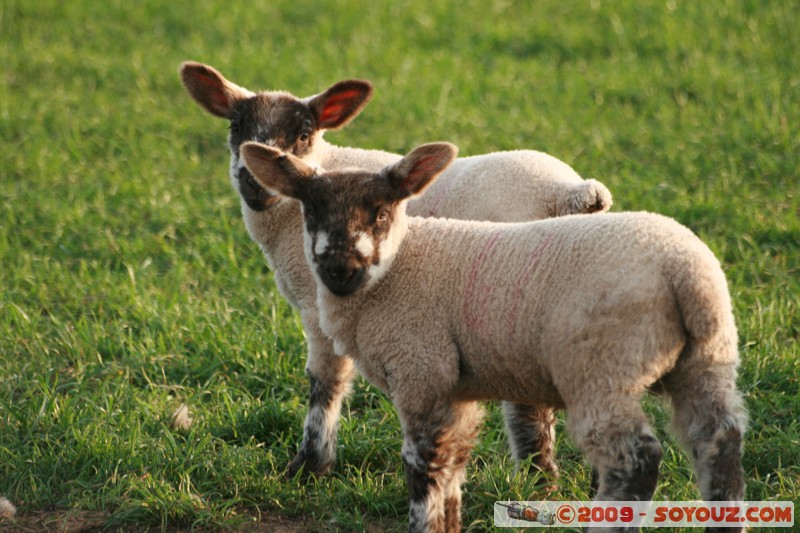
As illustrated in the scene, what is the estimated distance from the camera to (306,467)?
5117 millimetres

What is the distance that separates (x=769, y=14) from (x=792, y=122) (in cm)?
306

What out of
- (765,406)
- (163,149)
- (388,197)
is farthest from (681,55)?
(388,197)

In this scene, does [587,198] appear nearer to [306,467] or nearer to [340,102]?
[340,102]

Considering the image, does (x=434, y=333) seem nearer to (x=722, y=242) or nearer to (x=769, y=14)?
(x=722, y=242)

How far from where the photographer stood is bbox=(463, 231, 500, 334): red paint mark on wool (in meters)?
4.16

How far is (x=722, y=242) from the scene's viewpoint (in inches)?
283

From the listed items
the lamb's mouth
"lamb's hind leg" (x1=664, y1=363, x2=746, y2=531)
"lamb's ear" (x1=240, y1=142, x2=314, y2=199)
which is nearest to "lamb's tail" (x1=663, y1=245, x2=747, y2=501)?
"lamb's hind leg" (x1=664, y1=363, x2=746, y2=531)

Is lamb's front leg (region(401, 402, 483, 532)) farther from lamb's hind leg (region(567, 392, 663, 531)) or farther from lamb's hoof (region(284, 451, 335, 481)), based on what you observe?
lamb's hoof (region(284, 451, 335, 481))

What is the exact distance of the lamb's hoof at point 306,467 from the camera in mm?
5105

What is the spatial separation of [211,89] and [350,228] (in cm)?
165

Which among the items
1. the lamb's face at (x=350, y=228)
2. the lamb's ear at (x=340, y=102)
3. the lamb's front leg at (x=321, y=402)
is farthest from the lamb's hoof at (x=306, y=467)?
Result: the lamb's ear at (x=340, y=102)

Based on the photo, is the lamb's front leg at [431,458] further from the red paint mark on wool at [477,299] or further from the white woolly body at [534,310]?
the red paint mark on wool at [477,299]

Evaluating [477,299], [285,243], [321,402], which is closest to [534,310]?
[477,299]

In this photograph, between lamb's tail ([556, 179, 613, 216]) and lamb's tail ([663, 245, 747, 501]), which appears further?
lamb's tail ([556, 179, 613, 216])
